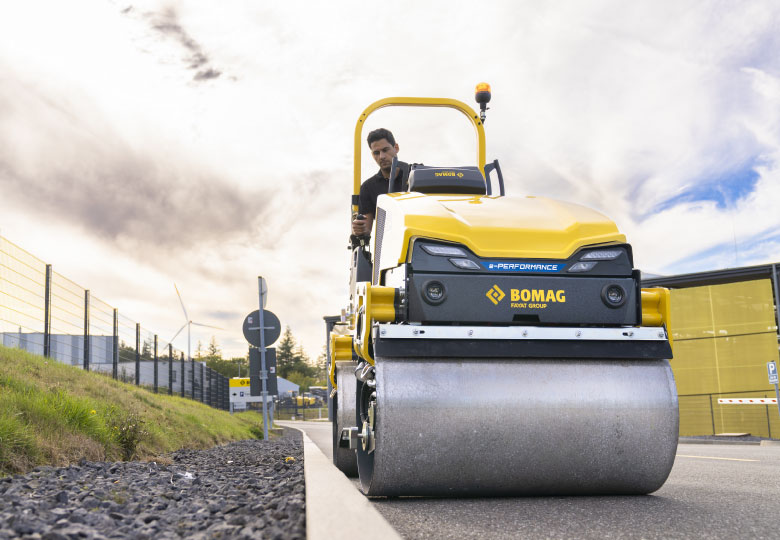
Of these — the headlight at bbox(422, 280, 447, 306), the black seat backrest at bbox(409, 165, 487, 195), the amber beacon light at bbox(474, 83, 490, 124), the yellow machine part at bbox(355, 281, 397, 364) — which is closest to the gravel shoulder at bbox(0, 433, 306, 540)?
the yellow machine part at bbox(355, 281, 397, 364)

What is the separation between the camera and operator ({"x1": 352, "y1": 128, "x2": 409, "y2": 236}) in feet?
19.0

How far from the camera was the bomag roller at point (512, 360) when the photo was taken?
3.58m

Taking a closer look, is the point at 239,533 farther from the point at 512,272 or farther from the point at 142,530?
the point at 512,272

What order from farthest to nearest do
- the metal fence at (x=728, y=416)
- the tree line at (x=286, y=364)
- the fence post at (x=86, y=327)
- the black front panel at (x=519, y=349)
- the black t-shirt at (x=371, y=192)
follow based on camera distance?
the tree line at (x=286, y=364) → the metal fence at (x=728, y=416) → the fence post at (x=86, y=327) → the black t-shirt at (x=371, y=192) → the black front panel at (x=519, y=349)

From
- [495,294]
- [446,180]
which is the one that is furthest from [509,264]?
[446,180]

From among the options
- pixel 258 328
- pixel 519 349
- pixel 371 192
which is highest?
pixel 371 192

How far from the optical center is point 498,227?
13.4ft

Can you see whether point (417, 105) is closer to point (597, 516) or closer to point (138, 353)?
point (597, 516)

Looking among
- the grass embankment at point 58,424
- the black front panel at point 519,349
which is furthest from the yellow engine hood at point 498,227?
the grass embankment at point 58,424

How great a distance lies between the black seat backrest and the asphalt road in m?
2.19

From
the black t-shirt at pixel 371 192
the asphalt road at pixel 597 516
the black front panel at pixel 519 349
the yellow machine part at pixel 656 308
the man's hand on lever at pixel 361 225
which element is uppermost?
the black t-shirt at pixel 371 192

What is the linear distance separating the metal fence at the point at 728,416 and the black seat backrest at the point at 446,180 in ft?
65.0

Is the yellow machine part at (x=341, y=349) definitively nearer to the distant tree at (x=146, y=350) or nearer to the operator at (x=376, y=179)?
the operator at (x=376, y=179)

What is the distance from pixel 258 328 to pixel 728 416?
16.6 m
